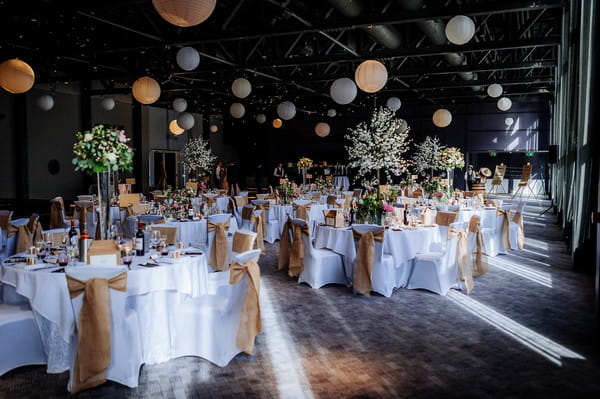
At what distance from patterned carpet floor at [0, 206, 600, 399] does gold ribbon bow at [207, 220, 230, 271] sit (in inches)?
35.6

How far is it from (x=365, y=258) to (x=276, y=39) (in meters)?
8.15

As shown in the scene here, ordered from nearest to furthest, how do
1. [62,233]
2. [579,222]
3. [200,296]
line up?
[200,296]
[62,233]
[579,222]

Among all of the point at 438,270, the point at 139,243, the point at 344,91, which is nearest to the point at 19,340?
the point at 139,243

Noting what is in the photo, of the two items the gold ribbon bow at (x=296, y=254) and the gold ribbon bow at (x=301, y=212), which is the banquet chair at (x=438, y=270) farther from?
the gold ribbon bow at (x=301, y=212)

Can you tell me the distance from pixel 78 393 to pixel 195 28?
7.95m

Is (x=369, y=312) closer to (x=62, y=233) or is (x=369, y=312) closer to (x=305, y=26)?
(x=62, y=233)

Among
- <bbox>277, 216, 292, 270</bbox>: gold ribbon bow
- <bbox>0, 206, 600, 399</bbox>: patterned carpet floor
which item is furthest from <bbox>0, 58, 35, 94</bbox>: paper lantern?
<bbox>0, 206, 600, 399</bbox>: patterned carpet floor

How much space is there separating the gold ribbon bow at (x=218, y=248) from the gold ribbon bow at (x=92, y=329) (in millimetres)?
3534

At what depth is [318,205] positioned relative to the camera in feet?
34.2

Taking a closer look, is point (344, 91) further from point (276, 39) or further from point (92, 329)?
point (92, 329)

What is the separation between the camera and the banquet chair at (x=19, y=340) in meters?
3.64

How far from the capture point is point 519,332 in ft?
15.3

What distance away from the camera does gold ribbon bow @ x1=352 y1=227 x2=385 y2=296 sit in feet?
19.2

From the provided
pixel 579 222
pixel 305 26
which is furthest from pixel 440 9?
Result: pixel 579 222
